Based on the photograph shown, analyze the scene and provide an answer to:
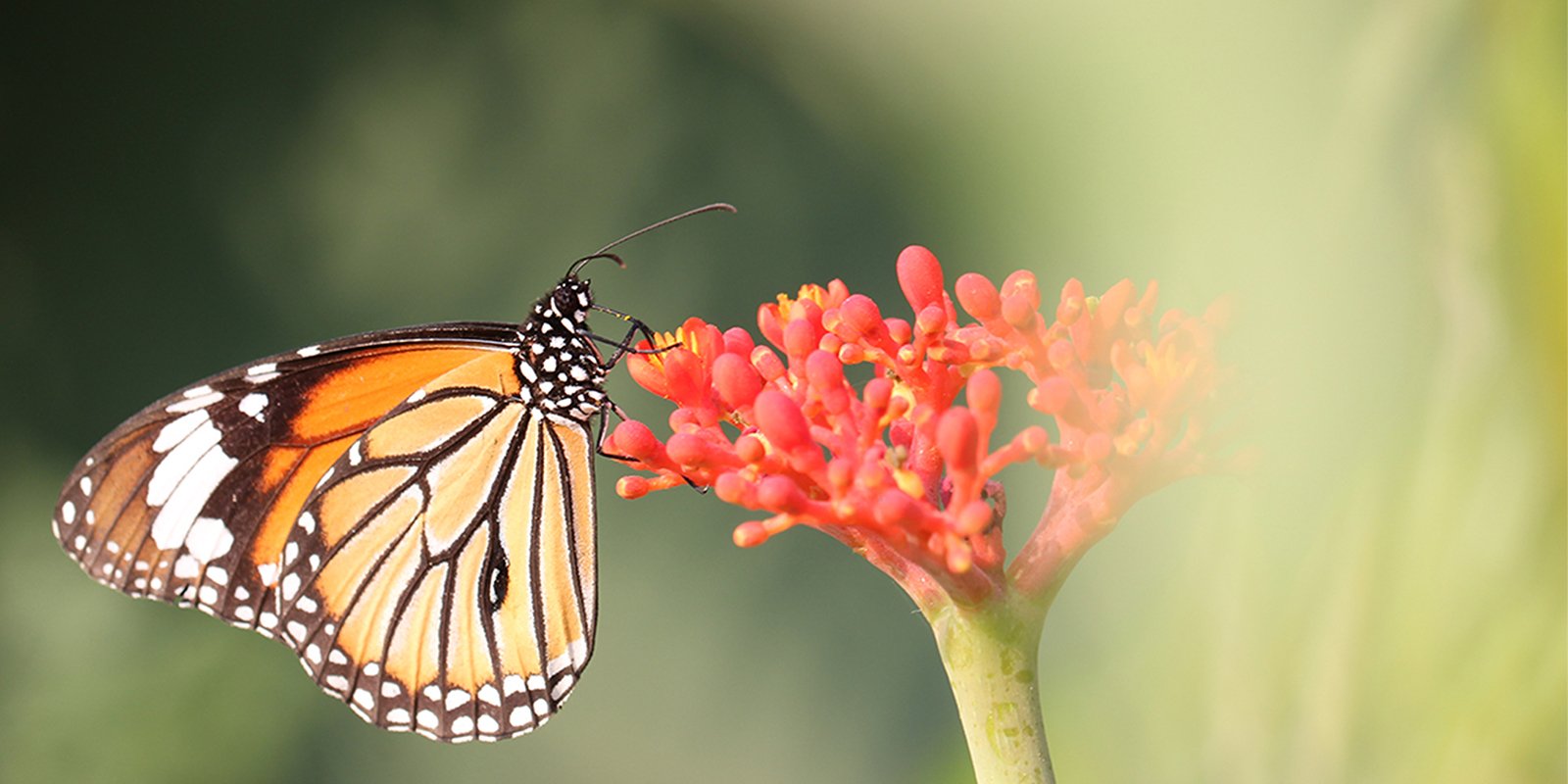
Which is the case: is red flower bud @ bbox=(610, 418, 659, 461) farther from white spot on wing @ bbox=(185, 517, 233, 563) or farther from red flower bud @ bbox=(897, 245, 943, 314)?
white spot on wing @ bbox=(185, 517, 233, 563)

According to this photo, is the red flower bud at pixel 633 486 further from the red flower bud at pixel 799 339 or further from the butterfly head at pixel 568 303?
the butterfly head at pixel 568 303

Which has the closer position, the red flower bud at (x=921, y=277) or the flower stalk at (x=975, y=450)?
the flower stalk at (x=975, y=450)

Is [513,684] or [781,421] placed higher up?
[781,421]

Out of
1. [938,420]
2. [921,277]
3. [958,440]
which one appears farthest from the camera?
[921,277]

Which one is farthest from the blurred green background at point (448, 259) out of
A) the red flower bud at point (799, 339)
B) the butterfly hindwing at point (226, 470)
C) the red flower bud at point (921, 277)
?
the butterfly hindwing at point (226, 470)

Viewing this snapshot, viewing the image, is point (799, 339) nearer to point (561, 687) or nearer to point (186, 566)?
point (561, 687)

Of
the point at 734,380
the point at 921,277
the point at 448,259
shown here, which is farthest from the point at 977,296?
the point at 448,259

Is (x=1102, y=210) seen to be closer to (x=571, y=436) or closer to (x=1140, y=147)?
(x=1140, y=147)
